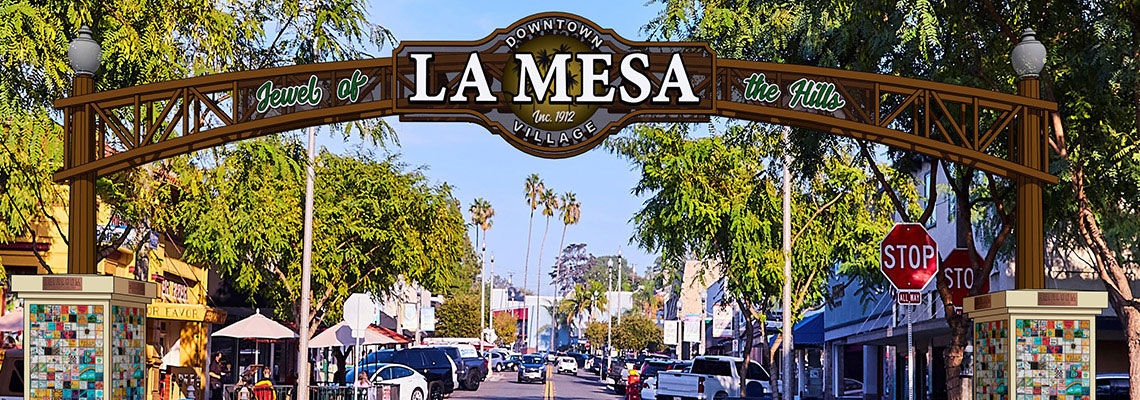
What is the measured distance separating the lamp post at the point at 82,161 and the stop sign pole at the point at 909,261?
959cm

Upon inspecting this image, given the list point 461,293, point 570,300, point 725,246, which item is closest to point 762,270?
point 725,246

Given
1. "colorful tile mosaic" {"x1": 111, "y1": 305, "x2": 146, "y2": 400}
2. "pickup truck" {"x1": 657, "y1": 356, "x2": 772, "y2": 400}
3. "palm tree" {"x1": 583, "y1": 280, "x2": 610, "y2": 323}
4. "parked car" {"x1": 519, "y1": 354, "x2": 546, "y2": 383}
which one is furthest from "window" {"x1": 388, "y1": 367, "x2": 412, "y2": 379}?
"palm tree" {"x1": 583, "y1": 280, "x2": 610, "y2": 323}

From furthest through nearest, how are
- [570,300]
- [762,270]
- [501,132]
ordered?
[570,300] → [762,270] → [501,132]

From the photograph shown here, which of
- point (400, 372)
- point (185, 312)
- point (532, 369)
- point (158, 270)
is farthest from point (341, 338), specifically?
point (532, 369)

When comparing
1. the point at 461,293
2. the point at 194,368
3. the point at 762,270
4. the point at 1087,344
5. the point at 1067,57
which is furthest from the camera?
the point at 461,293

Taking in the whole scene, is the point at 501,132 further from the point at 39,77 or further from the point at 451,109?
the point at 39,77

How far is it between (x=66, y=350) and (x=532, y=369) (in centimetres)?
5312

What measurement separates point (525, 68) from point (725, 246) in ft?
76.5

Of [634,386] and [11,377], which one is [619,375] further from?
[11,377]

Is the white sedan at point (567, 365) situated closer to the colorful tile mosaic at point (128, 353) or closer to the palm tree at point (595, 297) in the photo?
the palm tree at point (595, 297)

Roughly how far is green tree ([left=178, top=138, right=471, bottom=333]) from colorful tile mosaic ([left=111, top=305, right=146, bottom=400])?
18.2m

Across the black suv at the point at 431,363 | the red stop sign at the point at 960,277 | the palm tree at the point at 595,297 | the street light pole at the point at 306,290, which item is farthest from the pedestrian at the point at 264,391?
the palm tree at the point at 595,297

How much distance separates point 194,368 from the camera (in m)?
38.2

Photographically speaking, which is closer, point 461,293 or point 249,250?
point 249,250
